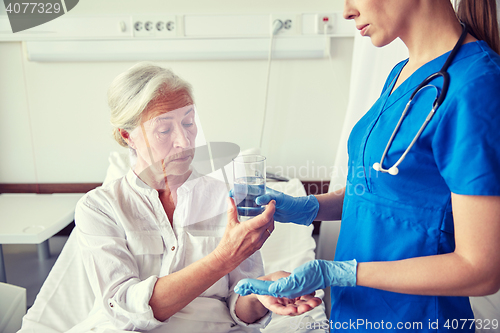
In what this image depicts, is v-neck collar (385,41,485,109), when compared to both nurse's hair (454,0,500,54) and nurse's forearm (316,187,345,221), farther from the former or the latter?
nurse's forearm (316,187,345,221)

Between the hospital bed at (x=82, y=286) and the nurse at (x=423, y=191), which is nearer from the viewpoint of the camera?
the nurse at (x=423, y=191)

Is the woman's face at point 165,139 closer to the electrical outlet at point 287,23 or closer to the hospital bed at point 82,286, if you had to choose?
the hospital bed at point 82,286

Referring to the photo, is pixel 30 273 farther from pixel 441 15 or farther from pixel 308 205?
pixel 441 15

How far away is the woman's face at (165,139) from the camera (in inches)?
38.4

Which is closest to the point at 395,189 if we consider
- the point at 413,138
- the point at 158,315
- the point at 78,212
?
the point at 413,138

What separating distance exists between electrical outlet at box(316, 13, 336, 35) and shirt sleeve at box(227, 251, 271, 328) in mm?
1337

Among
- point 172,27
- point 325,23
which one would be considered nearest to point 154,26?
point 172,27

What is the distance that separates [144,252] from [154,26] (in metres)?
1.23

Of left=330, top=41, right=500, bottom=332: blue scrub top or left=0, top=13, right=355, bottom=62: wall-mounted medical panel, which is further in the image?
left=0, top=13, right=355, bottom=62: wall-mounted medical panel

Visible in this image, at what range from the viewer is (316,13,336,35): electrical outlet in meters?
1.89


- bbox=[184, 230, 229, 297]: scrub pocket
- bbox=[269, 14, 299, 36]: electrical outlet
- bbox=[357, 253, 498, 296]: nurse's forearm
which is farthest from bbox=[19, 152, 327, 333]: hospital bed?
bbox=[269, 14, 299, 36]: electrical outlet

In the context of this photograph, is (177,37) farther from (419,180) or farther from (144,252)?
(419,180)

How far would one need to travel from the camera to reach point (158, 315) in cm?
89

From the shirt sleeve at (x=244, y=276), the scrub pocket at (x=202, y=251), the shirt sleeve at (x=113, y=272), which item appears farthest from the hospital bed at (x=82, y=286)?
the shirt sleeve at (x=113, y=272)
